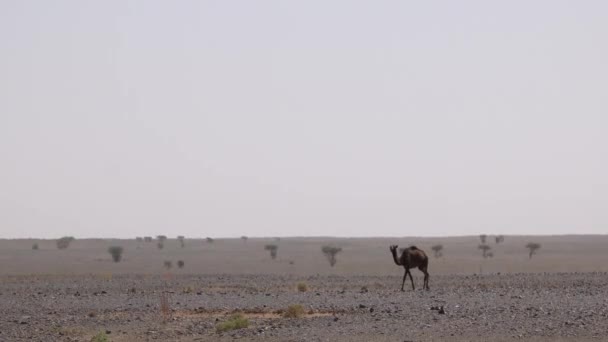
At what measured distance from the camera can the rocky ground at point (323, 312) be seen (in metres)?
23.5

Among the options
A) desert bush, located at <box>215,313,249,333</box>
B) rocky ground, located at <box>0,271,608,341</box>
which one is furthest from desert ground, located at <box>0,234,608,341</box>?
desert bush, located at <box>215,313,249,333</box>

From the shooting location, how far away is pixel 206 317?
28781 millimetres

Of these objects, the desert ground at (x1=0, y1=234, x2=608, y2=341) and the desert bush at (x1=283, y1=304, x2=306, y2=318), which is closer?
the desert ground at (x1=0, y1=234, x2=608, y2=341)

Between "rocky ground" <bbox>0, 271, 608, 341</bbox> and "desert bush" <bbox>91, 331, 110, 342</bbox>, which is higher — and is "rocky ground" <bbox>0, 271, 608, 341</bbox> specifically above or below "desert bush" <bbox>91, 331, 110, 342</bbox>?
above

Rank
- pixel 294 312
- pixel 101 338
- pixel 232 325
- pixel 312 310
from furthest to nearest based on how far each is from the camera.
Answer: pixel 312 310
pixel 294 312
pixel 232 325
pixel 101 338

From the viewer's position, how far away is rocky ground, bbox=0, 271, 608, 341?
23516 millimetres

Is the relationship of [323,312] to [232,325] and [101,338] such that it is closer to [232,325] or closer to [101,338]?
[232,325]

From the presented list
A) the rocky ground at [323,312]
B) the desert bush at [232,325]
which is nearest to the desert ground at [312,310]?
the rocky ground at [323,312]

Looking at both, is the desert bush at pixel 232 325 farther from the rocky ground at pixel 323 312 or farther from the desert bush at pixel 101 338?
the desert bush at pixel 101 338

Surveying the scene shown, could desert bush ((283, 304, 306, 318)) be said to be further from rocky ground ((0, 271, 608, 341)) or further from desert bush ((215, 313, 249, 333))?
desert bush ((215, 313, 249, 333))

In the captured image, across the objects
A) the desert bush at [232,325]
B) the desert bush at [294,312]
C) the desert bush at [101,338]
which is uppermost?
the desert bush at [294,312]

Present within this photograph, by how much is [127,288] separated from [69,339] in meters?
18.0

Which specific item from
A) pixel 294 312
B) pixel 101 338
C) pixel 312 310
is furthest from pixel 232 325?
pixel 312 310

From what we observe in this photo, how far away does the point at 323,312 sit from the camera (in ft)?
95.2
